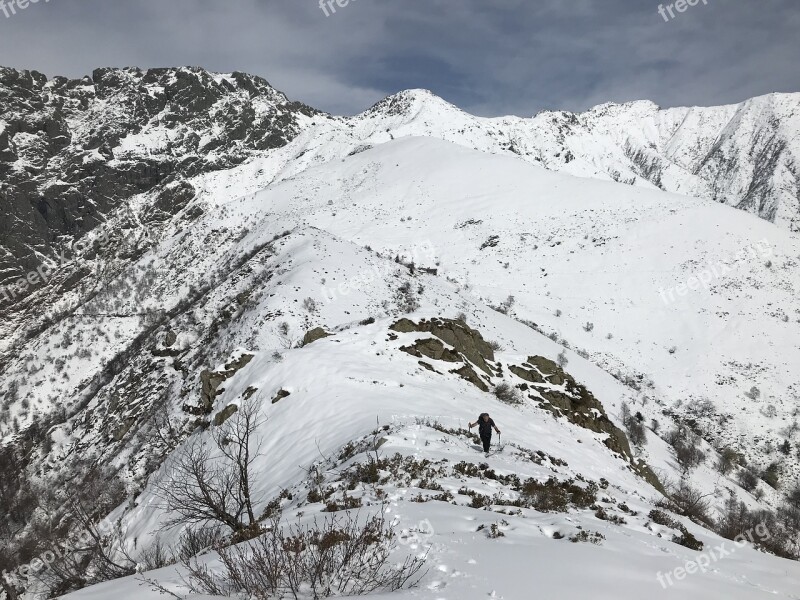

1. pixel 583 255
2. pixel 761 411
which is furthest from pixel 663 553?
pixel 583 255

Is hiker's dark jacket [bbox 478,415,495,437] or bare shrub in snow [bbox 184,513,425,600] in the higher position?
bare shrub in snow [bbox 184,513,425,600]

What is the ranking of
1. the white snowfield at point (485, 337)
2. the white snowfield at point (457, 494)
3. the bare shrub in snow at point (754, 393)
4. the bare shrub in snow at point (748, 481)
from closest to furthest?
the white snowfield at point (457, 494)
the white snowfield at point (485, 337)
the bare shrub in snow at point (748, 481)
the bare shrub in snow at point (754, 393)

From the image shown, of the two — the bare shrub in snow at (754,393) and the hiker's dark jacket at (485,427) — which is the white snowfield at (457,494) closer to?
the hiker's dark jacket at (485,427)

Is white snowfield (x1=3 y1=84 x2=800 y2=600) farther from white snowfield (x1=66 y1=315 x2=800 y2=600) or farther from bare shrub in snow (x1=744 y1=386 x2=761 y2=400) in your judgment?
bare shrub in snow (x1=744 y1=386 x2=761 y2=400)

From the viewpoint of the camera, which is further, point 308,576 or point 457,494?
point 457,494

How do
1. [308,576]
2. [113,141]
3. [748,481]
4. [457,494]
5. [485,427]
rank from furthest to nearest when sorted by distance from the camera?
1. [113,141]
2. [748,481]
3. [485,427]
4. [457,494]
5. [308,576]

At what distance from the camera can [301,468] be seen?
1188 centimetres

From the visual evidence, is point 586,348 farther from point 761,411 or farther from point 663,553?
point 663,553

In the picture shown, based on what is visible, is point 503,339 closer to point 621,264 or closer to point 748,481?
point 748,481

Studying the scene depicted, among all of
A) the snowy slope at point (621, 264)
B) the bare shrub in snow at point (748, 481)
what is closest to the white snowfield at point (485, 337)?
the snowy slope at point (621, 264)

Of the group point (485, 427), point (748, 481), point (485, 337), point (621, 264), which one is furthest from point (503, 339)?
point (621, 264)

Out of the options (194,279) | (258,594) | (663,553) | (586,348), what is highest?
(194,279)

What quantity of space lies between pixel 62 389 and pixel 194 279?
20385 mm

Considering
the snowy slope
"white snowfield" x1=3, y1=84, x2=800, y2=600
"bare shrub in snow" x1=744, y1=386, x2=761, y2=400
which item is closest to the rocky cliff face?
"white snowfield" x1=3, y1=84, x2=800, y2=600
